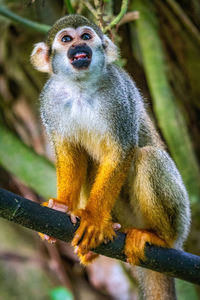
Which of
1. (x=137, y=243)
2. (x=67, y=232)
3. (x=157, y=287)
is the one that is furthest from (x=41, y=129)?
(x=67, y=232)

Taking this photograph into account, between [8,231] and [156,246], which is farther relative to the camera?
[8,231]

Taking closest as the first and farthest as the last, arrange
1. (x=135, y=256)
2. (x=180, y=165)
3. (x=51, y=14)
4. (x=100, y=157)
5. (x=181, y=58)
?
(x=135, y=256)
(x=100, y=157)
(x=180, y=165)
(x=51, y=14)
(x=181, y=58)

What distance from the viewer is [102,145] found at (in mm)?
3574

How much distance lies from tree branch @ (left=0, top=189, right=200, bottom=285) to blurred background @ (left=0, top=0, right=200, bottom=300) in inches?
69.9

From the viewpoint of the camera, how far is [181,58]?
6.11 metres

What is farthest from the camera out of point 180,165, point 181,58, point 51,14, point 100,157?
point 181,58

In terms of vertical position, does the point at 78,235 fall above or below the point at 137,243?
above

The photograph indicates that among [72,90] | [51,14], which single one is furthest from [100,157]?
[51,14]

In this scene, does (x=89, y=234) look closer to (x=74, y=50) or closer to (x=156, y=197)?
(x=156, y=197)

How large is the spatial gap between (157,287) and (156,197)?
3.01 ft

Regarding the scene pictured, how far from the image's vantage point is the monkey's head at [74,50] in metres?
3.47

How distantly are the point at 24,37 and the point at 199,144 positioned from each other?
2.83 m

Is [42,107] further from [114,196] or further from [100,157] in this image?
[114,196]

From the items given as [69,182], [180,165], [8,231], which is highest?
[69,182]
